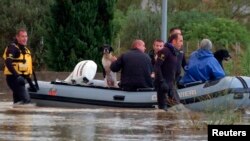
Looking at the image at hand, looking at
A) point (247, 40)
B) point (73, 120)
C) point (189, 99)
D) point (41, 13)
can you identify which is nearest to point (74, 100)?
point (189, 99)

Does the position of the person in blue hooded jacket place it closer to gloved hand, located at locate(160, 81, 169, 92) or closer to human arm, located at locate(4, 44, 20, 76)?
gloved hand, located at locate(160, 81, 169, 92)

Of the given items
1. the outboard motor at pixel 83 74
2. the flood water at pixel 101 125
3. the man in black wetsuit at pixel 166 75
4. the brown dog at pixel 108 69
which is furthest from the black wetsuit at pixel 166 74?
the outboard motor at pixel 83 74

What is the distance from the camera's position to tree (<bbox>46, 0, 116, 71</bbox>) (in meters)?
29.5

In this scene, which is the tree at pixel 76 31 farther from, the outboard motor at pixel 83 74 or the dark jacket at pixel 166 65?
the dark jacket at pixel 166 65

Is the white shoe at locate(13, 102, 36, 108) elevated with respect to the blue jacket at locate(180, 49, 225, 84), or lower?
lower

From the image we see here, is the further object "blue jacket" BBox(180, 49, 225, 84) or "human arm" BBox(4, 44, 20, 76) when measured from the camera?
"human arm" BBox(4, 44, 20, 76)

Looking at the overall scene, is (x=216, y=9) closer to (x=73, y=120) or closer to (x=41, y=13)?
(x=41, y=13)

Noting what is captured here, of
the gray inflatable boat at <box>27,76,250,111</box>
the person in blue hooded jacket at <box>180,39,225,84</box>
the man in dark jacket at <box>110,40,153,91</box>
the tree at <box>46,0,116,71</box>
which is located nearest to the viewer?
the gray inflatable boat at <box>27,76,250,111</box>

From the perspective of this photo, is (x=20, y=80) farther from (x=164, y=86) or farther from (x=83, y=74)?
(x=164, y=86)

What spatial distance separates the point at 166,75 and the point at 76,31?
12.3m

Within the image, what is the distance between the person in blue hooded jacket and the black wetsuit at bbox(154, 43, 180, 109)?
968 mm

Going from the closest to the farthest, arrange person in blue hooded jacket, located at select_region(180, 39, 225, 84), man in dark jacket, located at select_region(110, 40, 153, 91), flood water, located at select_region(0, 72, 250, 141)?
flood water, located at select_region(0, 72, 250, 141), person in blue hooded jacket, located at select_region(180, 39, 225, 84), man in dark jacket, located at select_region(110, 40, 153, 91)

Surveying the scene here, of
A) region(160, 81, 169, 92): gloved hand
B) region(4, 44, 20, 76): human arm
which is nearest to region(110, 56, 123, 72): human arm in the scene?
region(160, 81, 169, 92): gloved hand

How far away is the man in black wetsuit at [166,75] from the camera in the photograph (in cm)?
1754
